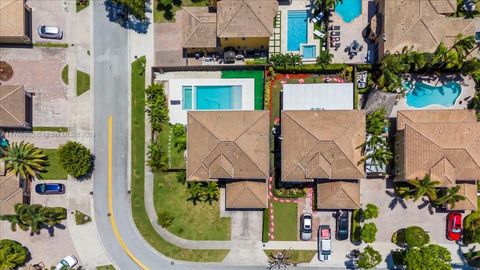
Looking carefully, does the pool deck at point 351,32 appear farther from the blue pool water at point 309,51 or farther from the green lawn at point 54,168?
the green lawn at point 54,168

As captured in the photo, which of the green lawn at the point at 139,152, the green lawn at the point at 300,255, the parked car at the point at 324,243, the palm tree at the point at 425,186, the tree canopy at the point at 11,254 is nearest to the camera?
the palm tree at the point at 425,186

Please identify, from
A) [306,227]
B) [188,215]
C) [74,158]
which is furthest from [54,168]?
[306,227]

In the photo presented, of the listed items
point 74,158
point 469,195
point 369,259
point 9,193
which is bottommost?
point 369,259

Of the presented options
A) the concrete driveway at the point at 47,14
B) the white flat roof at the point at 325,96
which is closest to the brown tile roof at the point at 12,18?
the concrete driveway at the point at 47,14

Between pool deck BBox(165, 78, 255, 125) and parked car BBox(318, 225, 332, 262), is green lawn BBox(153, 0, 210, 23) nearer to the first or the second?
pool deck BBox(165, 78, 255, 125)

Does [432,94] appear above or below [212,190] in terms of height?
above

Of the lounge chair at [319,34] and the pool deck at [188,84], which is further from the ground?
the lounge chair at [319,34]

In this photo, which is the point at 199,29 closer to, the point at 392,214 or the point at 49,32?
the point at 49,32

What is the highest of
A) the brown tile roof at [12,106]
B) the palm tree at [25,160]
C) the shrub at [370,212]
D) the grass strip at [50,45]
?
the grass strip at [50,45]
